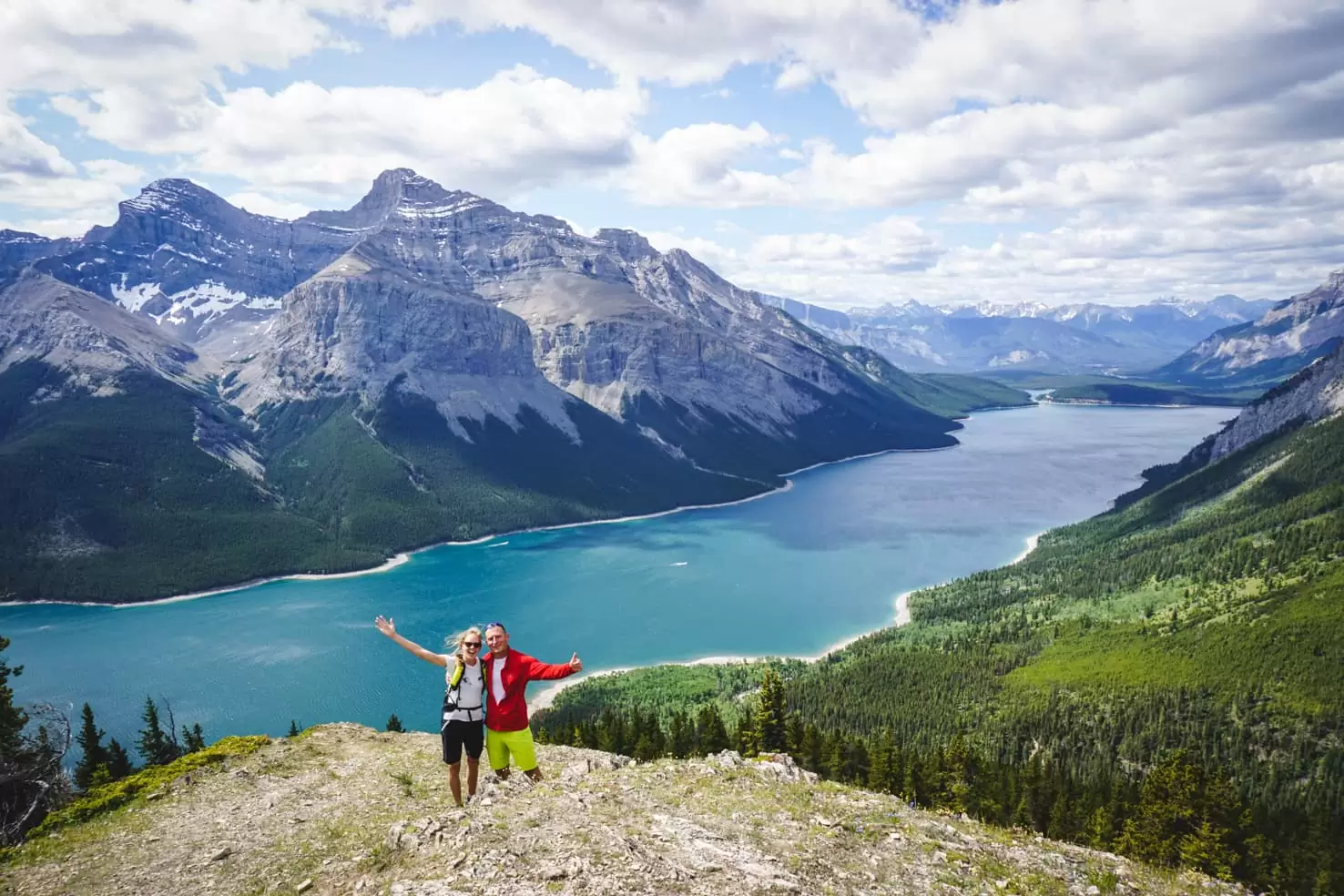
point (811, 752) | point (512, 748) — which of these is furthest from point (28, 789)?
point (811, 752)

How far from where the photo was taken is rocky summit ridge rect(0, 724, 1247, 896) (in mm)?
17062

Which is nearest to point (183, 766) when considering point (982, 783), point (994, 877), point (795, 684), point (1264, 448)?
point (994, 877)

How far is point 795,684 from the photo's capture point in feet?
340

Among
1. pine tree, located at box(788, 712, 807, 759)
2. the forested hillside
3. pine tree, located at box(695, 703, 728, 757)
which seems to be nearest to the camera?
the forested hillside

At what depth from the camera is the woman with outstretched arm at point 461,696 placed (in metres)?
18.5

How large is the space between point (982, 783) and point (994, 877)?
51.1 metres

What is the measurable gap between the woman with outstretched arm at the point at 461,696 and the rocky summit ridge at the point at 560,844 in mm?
1506

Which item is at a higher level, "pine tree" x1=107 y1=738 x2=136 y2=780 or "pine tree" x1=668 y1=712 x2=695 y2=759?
"pine tree" x1=107 y1=738 x2=136 y2=780

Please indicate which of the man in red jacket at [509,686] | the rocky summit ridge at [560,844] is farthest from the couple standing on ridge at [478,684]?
the rocky summit ridge at [560,844]

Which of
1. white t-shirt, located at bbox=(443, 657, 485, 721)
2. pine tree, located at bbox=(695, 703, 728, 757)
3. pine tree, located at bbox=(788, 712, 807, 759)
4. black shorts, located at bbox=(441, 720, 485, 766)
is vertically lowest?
pine tree, located at bbox=(788, 712, 807, 759)

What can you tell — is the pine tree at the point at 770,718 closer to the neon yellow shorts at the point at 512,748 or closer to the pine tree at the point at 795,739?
the pine tree at the point at 795,739

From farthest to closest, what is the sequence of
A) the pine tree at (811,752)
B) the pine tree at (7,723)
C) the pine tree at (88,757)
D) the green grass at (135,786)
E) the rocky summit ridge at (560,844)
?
the pine tree at (811,752) → the pine tree at (88,757) → the pine tree at (7,723) → the green grass at (135,786) → the rocky summit ridge at (560,844)

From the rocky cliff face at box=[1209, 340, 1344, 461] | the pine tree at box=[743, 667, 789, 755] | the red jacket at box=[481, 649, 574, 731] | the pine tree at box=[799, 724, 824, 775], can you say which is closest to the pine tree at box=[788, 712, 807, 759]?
the pine tree at box=[799, 724, 824, 775]

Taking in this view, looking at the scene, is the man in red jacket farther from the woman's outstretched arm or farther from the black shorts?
the woman's outstretched arm
